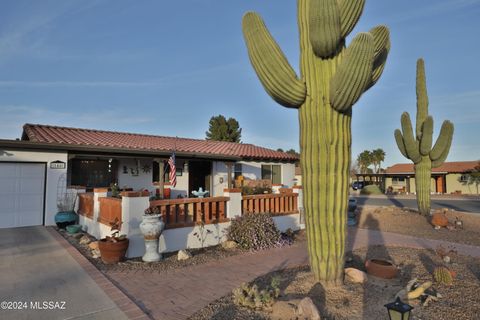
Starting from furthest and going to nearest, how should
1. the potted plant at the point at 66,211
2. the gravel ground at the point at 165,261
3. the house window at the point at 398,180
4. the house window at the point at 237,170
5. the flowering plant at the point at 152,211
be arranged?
the house window at the point at 398,180 < the house window at the point at 237,170 < the potted plant at the point at 66,211 < the flowering plant at the point at 152,211 < the gravel ground at the point at 165,261

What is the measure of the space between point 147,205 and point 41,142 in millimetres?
6023

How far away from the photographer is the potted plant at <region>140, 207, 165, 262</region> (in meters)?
6.27

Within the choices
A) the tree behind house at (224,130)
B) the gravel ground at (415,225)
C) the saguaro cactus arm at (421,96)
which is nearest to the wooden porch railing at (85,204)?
the gravel ground at (415,225)

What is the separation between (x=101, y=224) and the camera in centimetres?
802

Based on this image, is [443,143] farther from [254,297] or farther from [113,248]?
[113,248]

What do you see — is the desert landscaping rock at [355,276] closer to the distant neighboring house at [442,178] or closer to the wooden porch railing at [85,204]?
the wooden porch railing at [85,204]

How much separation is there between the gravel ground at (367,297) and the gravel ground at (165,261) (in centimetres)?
175

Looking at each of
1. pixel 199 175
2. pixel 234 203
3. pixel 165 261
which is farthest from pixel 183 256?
pixel 199 175

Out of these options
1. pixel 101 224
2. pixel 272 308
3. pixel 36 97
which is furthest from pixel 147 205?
pixel 36 97

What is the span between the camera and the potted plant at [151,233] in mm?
6266

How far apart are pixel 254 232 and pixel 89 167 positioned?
918cm

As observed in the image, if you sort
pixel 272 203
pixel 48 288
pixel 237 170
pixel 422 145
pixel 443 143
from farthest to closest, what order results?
pixel 237 170 → pixel 422 145 → pixel 443 143 → pixel 272 203 → pixel 48 288

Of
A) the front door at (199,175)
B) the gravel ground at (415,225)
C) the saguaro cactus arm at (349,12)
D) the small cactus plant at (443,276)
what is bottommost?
the gravel ground at (415,225)

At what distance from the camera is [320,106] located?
446 cm
